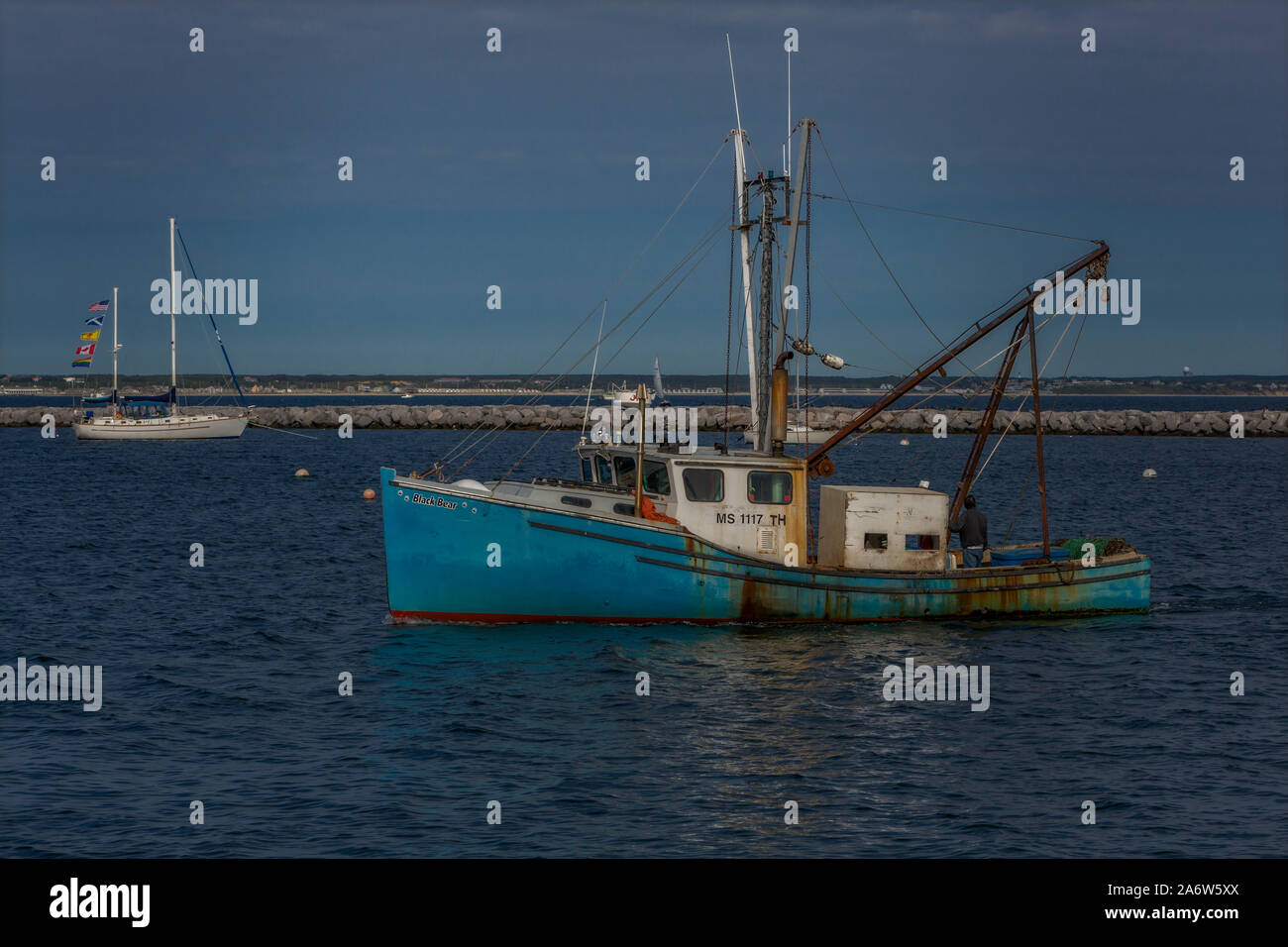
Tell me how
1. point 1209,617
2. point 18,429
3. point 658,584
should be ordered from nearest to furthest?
point 658,584 < point 1209,617 < point 18,429

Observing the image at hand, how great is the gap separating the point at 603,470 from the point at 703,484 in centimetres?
273

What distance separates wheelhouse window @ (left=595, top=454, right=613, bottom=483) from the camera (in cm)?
2627

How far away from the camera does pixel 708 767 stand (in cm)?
1692

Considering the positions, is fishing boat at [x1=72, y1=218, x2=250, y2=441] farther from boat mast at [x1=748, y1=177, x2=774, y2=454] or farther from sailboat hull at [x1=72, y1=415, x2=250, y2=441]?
boat mast at [x1=748, y1=177, x2=774, y2=454]

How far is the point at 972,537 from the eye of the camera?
26.7 m

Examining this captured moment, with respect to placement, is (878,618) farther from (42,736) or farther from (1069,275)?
(42,736)

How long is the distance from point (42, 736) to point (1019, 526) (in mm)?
37007

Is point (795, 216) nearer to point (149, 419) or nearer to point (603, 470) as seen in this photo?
point (603, 470)

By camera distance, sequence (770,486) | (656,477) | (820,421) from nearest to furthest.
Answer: (770,486), (656,477), (820,421)

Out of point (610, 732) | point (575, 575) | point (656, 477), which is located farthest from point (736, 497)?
point (610, 732)

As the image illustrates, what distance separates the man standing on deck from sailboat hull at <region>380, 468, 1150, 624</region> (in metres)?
2.12

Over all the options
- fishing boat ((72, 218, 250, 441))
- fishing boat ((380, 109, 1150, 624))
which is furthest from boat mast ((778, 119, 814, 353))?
fishing boat ((72, 218, 250, 441))

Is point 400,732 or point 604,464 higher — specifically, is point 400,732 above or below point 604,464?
below
